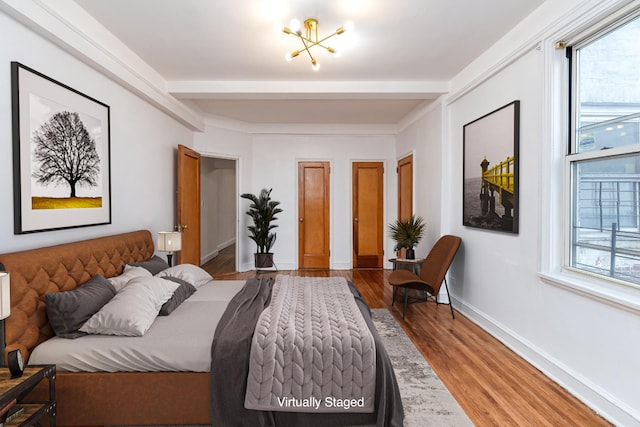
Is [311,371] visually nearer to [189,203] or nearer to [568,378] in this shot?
[568,378]

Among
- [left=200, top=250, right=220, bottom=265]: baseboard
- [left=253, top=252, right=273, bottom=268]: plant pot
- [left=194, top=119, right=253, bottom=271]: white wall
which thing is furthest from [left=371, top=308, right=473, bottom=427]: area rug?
[left=200, top=250, right=220, bottom=265]: baseboard

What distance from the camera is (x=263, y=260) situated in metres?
6.02

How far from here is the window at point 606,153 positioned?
200cm

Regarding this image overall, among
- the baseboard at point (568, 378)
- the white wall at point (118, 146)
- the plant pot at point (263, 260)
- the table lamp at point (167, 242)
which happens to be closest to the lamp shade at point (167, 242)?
the table lamp at point (167, 242)

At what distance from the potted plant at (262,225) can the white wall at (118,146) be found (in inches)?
59.5

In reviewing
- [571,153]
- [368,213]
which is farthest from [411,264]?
[571,153]

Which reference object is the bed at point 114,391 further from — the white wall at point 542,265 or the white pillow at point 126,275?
the white wall at point 542,265

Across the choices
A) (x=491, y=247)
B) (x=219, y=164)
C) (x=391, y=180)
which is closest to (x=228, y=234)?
(x=219, y=164)

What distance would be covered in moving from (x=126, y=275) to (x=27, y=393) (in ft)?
3.42

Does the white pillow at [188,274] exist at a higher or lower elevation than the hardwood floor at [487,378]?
higher

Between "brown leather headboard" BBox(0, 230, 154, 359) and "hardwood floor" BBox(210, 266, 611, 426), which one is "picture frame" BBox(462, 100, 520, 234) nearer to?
"hardwood floor" BBox(210, 266, 611, 426)

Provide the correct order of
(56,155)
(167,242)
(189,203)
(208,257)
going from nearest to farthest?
(56,155) < (167,242) < (189,203) < (208,257)

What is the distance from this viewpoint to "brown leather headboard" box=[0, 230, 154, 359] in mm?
1878

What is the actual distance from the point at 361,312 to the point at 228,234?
7840mm
